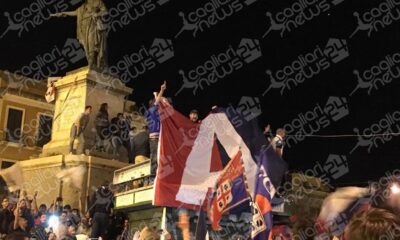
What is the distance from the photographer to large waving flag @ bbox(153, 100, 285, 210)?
1216cm

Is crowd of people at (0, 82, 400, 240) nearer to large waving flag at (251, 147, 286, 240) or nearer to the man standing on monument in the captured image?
the man standing on monument

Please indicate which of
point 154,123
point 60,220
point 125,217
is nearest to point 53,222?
point 60,220

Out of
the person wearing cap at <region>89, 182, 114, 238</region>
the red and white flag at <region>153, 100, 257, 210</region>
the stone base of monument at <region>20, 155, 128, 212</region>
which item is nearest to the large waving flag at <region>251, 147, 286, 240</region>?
the red and white flag at <region>153, 100, 257, 210</region>

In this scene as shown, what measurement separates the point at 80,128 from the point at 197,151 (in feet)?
15.2

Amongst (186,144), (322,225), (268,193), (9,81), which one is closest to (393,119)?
(186,144)

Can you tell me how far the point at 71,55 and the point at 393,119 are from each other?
12366mm

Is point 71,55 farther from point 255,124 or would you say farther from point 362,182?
point 362,182

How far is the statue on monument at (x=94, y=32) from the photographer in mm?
18141

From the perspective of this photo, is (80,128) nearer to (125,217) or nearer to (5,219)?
(125,217)

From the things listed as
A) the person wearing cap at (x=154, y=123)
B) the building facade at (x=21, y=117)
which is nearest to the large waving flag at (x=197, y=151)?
the person wearing cap at (x=154, y=123)

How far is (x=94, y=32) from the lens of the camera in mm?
18172

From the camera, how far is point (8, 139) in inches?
1601

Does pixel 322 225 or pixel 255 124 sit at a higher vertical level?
pixel 255 124

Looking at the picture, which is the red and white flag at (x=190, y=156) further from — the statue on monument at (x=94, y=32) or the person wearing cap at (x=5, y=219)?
the statue on monument at (x=94, y=32)
